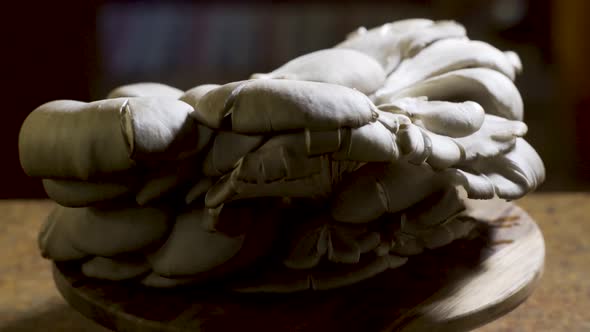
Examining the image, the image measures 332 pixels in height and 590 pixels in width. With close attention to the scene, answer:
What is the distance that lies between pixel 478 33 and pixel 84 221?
1.78 meters

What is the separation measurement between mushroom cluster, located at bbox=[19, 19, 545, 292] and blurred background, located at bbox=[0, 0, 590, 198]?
115 centimetres

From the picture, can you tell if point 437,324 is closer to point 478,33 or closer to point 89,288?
point 89,288

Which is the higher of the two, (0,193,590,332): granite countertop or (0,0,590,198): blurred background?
(0,193,590,332): granite countertop

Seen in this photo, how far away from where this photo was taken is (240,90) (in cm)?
49

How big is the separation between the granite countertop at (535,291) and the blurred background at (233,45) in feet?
2.70

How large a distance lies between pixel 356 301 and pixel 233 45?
1.77 m

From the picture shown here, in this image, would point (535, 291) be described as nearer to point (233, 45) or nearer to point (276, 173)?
point (276, 173)

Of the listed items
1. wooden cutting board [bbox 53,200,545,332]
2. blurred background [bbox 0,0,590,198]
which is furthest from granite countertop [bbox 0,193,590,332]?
blurred background [bbox 0,0,590,198]

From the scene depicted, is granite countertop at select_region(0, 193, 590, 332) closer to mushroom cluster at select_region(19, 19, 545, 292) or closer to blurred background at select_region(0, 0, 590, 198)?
mushroom cluster at select_region(19, 19, 545, 292)

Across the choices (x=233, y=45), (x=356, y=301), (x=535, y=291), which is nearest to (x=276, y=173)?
(x=356, y=301)

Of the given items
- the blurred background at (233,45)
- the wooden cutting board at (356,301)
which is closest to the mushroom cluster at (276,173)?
the wooden cutting board at (356,301)

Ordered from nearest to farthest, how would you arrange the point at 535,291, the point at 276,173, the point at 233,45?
the point at 276,173 < the point at 535,291 < the point at 233,45

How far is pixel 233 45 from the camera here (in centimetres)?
226

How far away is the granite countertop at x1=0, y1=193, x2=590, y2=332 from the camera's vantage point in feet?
2.15
